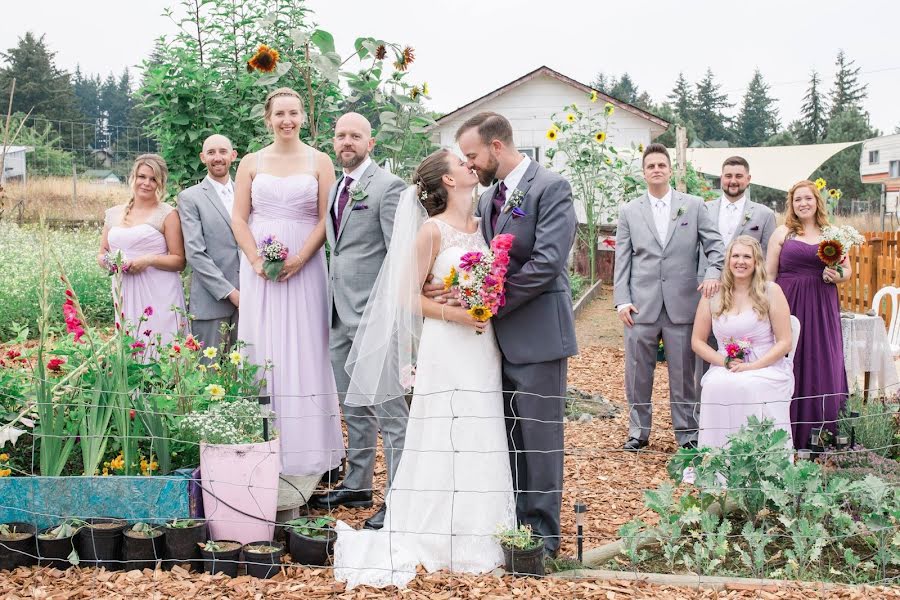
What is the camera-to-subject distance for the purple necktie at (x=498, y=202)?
13.7 feet

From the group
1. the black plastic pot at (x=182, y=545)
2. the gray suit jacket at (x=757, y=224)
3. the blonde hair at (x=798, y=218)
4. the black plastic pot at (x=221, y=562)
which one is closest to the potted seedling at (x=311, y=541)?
the black plastic pot at (x=221, y=562)

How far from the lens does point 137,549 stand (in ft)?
12.3

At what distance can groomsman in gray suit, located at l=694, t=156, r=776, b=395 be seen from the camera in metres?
6.45

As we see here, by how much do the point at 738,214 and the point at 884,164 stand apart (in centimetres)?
4280

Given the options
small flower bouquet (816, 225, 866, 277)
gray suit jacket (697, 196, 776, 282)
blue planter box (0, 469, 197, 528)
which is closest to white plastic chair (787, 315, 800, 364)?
small flower bouquet (816, 225, 866, 277)

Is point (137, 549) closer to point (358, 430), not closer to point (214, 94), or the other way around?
point (358, 430)

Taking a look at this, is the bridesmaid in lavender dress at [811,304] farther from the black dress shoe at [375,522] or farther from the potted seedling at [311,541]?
the potted seedling at [311,541]

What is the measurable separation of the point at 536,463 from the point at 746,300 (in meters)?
2.31

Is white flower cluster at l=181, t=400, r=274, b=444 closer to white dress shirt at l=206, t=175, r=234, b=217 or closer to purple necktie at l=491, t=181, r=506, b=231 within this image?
purple necktie at l=491, t=181, r=506, b=231

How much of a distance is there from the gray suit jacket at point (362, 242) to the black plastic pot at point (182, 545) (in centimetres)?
141

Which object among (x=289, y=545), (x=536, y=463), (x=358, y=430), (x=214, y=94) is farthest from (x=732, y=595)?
(x=214, y=94)

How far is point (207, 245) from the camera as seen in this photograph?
571 cm

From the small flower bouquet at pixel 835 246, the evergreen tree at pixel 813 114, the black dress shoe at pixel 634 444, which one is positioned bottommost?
the black dress shoe at pixel 634 444

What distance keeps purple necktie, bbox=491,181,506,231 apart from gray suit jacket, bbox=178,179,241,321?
2.07 metres
